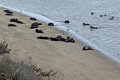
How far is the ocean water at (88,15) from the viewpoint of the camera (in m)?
18.6

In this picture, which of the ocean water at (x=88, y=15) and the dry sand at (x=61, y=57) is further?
the ocean water at (x=88, y=15)

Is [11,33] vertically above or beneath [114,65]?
above

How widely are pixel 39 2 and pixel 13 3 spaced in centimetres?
295

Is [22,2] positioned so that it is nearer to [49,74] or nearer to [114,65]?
[114,65]

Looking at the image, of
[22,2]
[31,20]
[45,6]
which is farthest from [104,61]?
[22,2]

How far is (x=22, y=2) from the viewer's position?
35.3m

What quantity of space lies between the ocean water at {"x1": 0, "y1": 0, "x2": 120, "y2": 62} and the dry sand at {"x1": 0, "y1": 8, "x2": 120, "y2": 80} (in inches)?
61.2

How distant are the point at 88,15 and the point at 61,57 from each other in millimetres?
15352

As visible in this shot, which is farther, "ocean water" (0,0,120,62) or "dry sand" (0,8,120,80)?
"ocean water" (0,0,120,62)

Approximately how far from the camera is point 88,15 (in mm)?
28172

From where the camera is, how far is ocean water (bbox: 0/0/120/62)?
1856 cm

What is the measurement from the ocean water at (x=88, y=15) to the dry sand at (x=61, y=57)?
5.10 ft

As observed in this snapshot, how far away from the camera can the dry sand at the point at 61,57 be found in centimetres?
1141

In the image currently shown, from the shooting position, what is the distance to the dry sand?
Result: 11.4m
